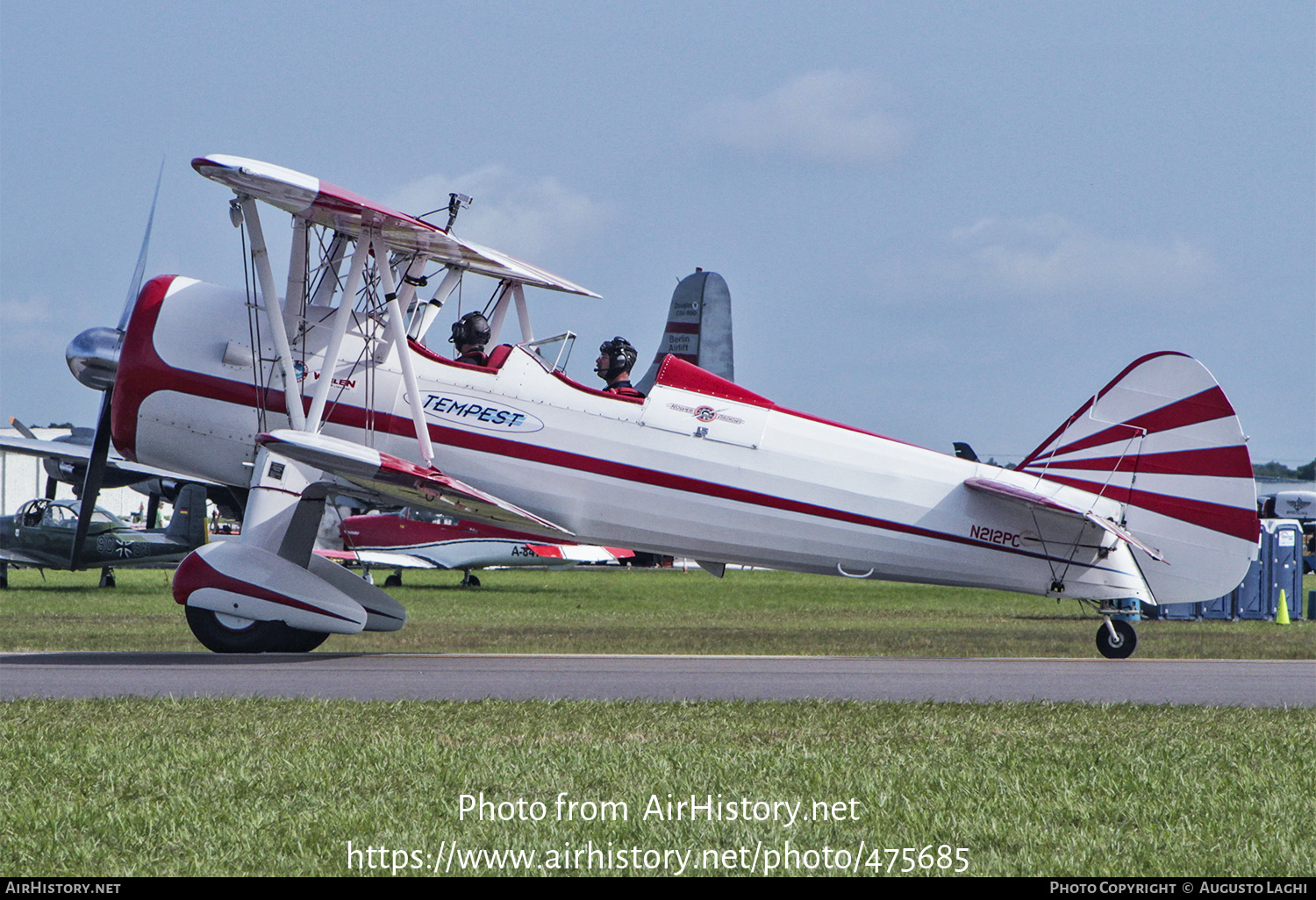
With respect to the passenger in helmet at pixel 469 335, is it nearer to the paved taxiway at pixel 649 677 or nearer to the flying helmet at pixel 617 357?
the flying helmet at pixel 617 357

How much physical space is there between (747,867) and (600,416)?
8.19 m

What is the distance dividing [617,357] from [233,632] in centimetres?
470

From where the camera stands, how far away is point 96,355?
41.7 ft

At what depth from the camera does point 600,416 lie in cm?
1213

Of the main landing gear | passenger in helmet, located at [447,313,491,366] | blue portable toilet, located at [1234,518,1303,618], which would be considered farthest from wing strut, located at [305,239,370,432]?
blue portable toilet, located at [1234,518,1303,618]

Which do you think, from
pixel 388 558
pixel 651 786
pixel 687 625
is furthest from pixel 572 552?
pixel 651 786

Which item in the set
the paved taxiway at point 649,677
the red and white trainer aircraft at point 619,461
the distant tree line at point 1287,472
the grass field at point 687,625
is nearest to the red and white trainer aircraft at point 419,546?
the grass field at point 687,625

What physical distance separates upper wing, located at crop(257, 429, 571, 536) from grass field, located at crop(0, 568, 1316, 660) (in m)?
1.92

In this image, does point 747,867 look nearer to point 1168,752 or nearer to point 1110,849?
point 1110,849

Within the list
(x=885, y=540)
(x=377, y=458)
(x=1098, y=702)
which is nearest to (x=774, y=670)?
(x=885, y=540)

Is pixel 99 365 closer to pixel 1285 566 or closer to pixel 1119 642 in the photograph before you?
pixel 1119 642

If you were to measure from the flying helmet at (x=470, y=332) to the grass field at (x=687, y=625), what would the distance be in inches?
129

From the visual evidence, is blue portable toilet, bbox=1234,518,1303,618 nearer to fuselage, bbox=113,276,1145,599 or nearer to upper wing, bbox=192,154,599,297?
fuselage, bbox=113,276,1145,599

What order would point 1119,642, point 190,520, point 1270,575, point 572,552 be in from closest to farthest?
1. point 1119,642
2. point 1270,575
3. point 190,520
4. point 572,552
